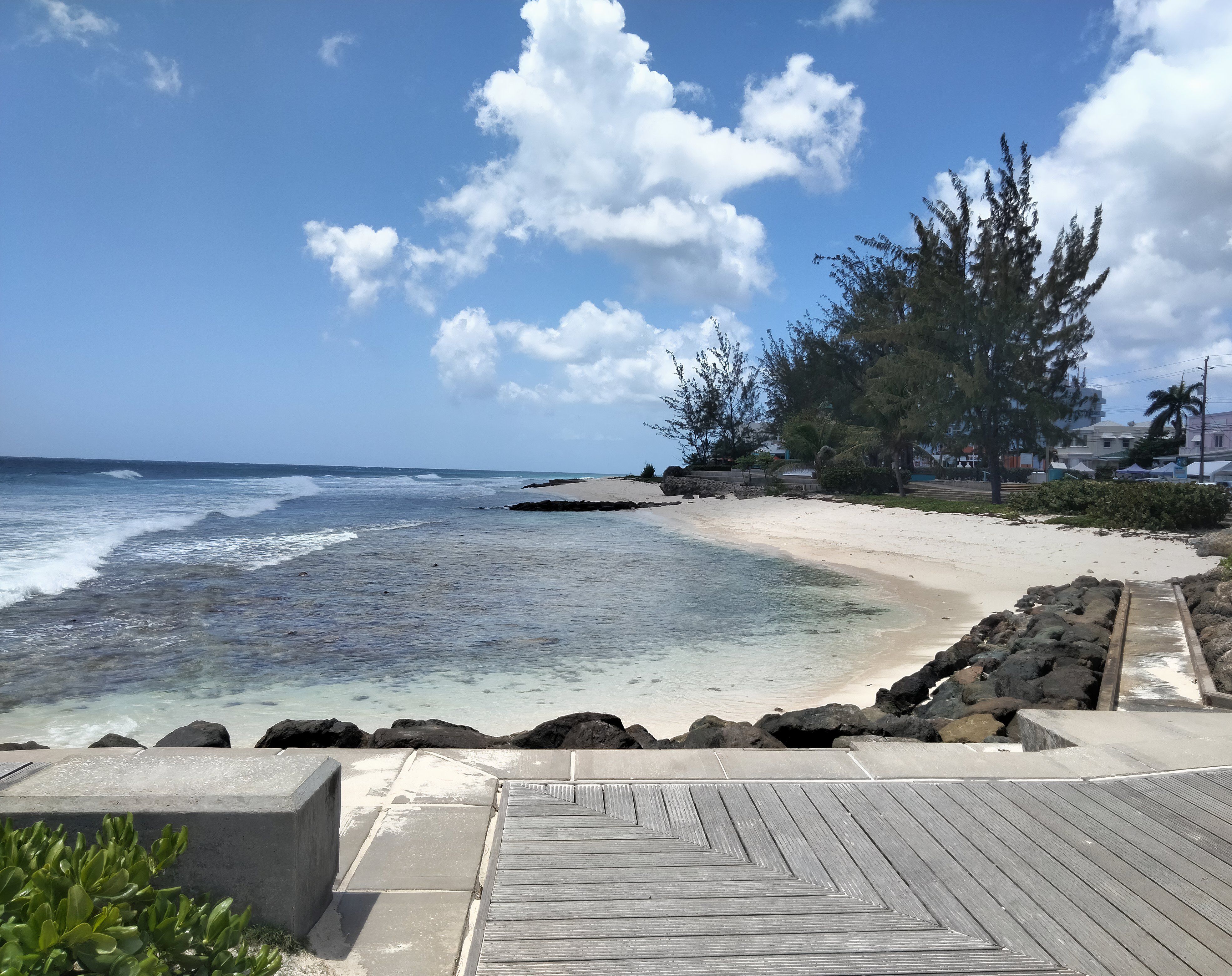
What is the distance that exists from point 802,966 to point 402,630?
9.13m

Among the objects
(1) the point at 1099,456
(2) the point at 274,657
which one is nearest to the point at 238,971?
(2) the point at 274,657

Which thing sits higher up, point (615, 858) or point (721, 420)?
point (721, 420)

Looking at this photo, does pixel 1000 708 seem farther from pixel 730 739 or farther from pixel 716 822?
pixel 716 822

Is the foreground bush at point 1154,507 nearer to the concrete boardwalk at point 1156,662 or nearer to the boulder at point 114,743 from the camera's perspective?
the concrete boardwalk at point 1156,662

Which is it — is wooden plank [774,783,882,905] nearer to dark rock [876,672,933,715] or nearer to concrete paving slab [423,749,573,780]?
concrete paving slab [423,749,573,780]

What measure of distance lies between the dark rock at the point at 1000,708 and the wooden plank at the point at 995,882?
2.03 m

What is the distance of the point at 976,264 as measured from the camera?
2939 cm

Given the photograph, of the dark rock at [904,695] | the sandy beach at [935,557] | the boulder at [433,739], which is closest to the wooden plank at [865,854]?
the boulder at [433,739]

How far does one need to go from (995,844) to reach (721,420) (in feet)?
169

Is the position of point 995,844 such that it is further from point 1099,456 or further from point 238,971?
point 1099,456

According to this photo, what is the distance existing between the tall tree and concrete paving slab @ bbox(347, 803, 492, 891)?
1104 inches

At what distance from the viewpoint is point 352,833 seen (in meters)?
3.28

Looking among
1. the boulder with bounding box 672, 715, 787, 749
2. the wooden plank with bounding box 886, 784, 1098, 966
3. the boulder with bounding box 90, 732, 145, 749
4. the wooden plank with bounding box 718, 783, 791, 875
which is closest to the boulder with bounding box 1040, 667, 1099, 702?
the boulder with bounding box 672, 715, 787, 749

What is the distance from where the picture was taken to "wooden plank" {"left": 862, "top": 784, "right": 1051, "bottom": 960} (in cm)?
252
